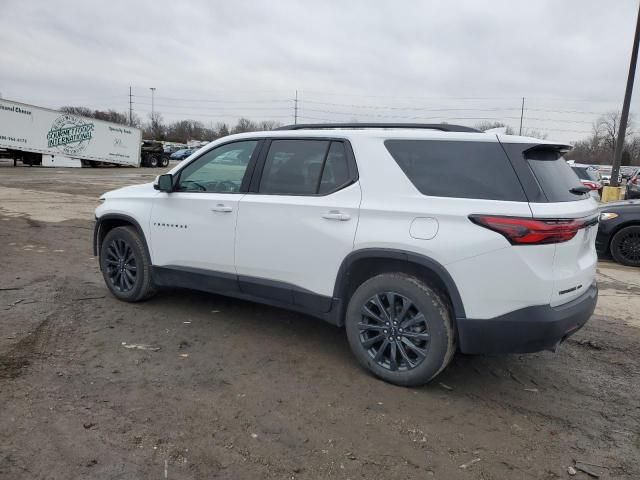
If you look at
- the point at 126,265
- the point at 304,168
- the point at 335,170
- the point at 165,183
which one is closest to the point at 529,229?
the point at 335,170

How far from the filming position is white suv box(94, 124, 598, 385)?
3.15 metres

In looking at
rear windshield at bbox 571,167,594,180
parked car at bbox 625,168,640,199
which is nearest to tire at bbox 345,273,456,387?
rear windshield at bbox 571,167,594,180

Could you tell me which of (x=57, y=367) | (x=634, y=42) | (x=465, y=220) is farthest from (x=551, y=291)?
(x=634, y=42)

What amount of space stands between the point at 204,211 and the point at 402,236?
191cm

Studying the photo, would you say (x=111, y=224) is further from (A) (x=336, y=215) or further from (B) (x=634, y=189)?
(B) (x=634, y=189)

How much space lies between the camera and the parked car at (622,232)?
27.2 feet

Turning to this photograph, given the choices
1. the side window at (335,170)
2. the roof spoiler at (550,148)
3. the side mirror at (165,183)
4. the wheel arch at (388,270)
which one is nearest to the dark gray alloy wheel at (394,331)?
the wheel arch at (388,270)

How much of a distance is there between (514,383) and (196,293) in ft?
11.2

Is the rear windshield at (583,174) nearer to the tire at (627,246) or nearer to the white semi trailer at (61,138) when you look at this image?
the tire at (627,246)

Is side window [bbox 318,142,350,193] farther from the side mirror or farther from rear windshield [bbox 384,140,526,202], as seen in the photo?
the side mirror

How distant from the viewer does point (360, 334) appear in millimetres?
3729

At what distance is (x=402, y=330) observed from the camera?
3549mm

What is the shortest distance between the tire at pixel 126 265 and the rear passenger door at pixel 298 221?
129 centimetres

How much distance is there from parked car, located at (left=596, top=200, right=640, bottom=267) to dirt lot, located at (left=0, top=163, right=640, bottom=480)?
356 cm
